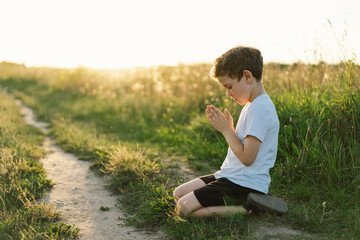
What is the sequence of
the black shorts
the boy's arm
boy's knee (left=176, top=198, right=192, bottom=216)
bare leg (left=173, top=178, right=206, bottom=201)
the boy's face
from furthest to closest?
bare leg (left=173, top=178, right=206, bottom=201), boy's knee (left=176, top=198, right=192, bottom=216), the black shorts, the boy's face, the boy's arm

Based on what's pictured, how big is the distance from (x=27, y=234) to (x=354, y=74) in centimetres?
427

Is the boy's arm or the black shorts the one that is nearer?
the boy's arm

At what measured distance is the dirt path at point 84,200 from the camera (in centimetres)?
297

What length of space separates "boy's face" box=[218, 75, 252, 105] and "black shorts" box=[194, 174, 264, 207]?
2.65 ft

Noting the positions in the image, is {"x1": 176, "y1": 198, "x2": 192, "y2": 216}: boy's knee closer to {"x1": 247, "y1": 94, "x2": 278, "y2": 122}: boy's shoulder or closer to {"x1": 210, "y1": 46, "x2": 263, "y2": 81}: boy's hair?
{"x1": 247, "y1": 94, "x2": 278, "y2": 122}: boy's shoulder

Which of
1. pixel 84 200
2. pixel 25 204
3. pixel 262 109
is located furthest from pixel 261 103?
pixel 25 204

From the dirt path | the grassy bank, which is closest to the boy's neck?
the dirt path

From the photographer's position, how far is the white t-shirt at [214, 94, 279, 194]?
102 inches

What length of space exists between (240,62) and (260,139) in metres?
0.70

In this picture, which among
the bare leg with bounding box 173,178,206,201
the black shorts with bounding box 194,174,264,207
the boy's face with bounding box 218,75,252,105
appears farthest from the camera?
the bare leg with bounding box 173,178,206,201

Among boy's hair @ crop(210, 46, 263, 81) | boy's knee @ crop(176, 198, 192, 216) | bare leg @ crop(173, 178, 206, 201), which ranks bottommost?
boy's knee @ crop(176, 198, 192, 216)

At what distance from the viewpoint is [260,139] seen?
255cm

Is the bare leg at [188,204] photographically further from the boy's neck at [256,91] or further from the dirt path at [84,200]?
the boy's neck at [256,91]

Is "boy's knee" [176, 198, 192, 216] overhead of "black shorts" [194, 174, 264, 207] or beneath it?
beneath
